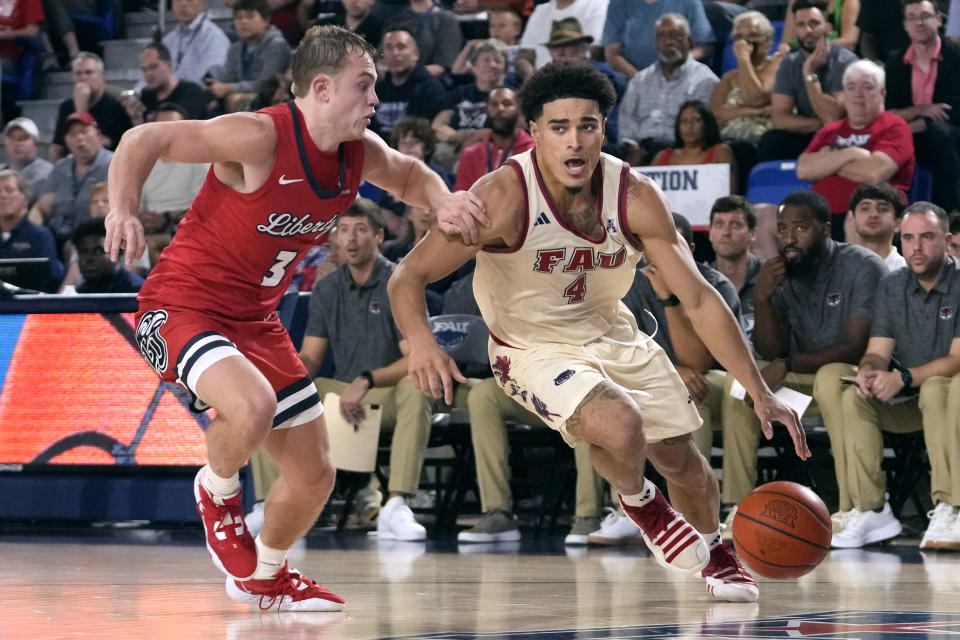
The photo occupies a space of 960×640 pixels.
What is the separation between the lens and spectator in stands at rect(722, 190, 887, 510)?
7.59m

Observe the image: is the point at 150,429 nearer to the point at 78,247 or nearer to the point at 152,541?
the point at 152,541

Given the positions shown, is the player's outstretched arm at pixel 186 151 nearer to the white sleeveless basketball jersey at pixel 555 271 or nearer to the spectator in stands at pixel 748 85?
the white sleeveless basketball jersey at pixel 555 271

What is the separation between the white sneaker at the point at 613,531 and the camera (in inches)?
292

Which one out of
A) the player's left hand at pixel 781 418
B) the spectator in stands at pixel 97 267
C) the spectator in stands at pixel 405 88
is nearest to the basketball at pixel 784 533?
the player's left hand at pixel 781 418

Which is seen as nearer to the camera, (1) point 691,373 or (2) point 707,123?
(1) point 691,373

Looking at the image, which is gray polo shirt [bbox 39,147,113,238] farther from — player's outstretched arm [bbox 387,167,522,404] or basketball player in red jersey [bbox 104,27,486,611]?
player's outstretched arm [bbox 387,167,522,404]

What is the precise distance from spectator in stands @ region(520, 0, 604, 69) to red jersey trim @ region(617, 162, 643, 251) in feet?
22.4

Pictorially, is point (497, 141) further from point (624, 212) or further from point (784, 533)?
point (784, 533)

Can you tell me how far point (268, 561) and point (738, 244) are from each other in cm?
421

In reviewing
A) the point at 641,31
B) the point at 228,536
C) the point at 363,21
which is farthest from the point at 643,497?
the point at 363,21

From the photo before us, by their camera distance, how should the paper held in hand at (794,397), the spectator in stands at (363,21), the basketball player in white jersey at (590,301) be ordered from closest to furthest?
1. the basketball player in white jersey at (590,301)
2. the paper held in hand at (794,397)
3. the spectator in stands at (363,21)

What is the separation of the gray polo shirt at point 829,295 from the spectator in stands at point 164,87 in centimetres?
642

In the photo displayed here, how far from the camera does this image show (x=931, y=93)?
30.0ft

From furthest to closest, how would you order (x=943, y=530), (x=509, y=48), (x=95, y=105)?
(x=95, y=105) < (x=509, y=48) < (x=943, y=530)
